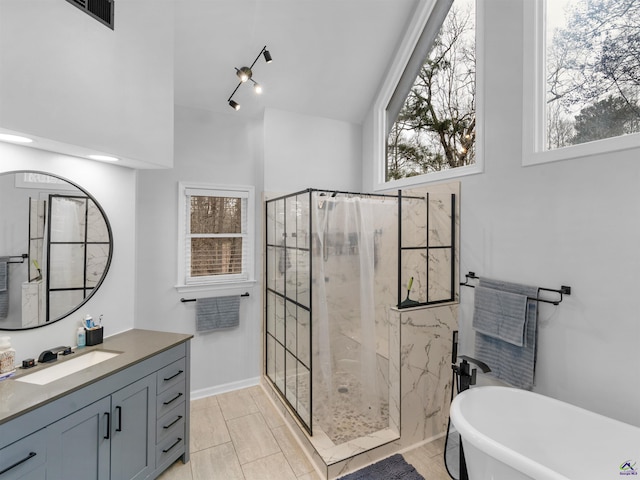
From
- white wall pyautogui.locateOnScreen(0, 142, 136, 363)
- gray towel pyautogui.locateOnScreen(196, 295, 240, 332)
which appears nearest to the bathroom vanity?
white wall pyautogui.locateOnScreen(0, 142, 136, 363)

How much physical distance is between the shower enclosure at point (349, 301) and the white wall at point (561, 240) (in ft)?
1.39

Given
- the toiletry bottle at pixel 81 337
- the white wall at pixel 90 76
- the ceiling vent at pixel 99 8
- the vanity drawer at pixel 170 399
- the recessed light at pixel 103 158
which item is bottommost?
the vanity drawer at pixel 170 399

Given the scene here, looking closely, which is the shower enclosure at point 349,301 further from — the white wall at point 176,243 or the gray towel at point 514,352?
the white wall at point 176,243

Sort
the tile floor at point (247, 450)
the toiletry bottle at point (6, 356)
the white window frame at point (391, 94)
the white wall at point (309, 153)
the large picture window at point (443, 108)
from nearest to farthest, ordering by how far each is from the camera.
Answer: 1. the toiletry bottle at point (6, 356)
2. the tile floor at point (247, 450)
3. the white window frame at point (391, 94)
4. the large picture window at point (443, 108)
5. the white wall at point (309, 153)

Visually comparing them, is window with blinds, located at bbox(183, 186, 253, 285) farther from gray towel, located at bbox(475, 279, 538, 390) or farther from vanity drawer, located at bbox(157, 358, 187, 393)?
gray towel, located at bbox(475, 279, 538, 390)

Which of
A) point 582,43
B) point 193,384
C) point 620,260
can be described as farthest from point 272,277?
point 582,43

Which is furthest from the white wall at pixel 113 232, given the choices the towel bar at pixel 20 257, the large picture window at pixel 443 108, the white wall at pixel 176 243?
the large picture window at pixel 443 108

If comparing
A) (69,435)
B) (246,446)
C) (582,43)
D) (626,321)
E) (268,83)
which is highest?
(268,83)

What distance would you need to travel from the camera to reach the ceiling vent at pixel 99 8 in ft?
5.53

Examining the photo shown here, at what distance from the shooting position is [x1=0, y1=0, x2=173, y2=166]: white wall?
1426 mm

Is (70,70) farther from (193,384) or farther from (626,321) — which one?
(626,321)

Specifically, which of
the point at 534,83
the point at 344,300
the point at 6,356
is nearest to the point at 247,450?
the point at 344,300

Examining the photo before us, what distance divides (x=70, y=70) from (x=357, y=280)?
216cm

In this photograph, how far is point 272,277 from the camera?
3.21 meters
